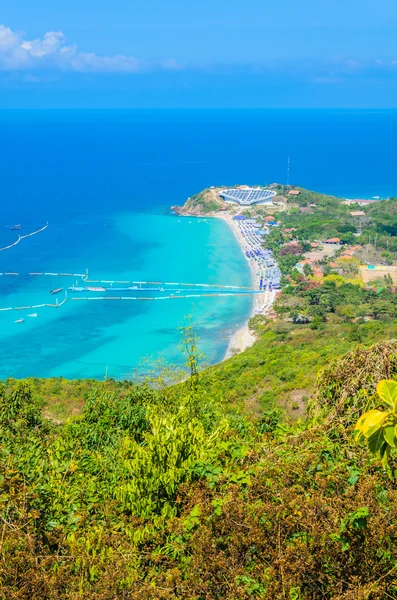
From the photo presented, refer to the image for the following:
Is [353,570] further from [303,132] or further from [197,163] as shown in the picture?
[303,132]

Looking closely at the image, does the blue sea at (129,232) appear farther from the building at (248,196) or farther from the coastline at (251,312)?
the building at (248,196)

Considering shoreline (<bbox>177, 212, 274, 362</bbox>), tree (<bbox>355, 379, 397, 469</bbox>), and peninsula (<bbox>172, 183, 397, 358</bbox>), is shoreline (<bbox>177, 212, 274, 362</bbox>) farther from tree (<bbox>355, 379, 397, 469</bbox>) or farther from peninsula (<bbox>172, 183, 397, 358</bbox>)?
Answer: tree (<bbox>355, 379, 397, 469</bbox>)

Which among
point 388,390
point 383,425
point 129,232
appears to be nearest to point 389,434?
point 383,425

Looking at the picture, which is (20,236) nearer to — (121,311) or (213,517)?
(121,311)

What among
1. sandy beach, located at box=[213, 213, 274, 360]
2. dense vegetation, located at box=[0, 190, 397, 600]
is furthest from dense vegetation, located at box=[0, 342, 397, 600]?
sandy beach, located at box=[213, 213, 274, 360]

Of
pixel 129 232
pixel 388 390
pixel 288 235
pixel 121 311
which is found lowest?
pixel 121 311

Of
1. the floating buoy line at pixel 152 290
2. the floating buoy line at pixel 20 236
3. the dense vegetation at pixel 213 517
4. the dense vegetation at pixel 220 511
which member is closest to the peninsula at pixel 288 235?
the floating buoy line at pixel 152 290

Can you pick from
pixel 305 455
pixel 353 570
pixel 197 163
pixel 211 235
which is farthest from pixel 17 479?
pixel 197 163
